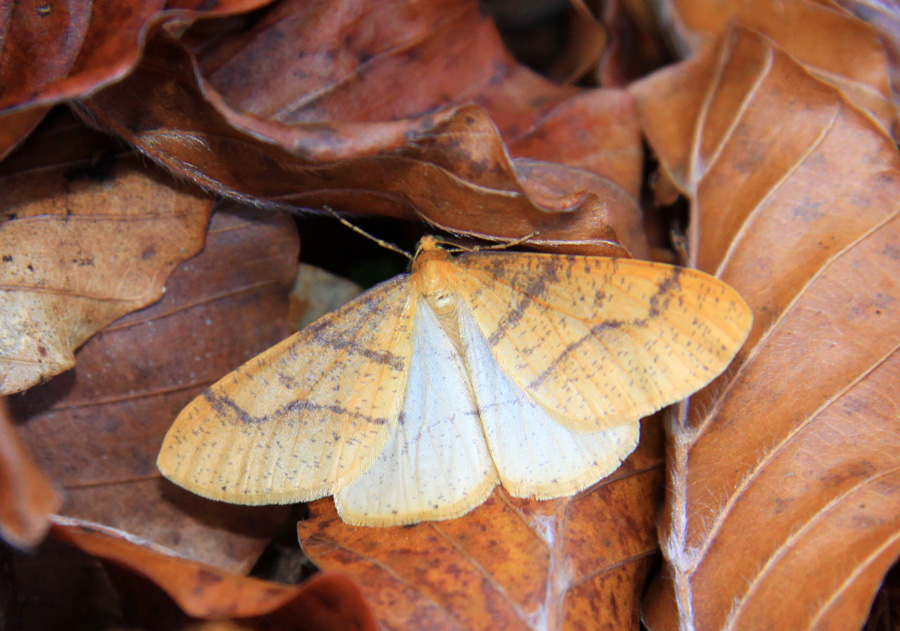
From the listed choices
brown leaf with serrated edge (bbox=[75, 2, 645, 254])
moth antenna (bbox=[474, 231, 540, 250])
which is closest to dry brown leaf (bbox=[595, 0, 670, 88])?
brown leaf with serrated edge (bbox=[75, 2, 645, 254])

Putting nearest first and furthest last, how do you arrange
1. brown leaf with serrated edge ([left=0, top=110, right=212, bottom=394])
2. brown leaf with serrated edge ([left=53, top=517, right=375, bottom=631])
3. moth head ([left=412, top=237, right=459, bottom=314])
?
brown leaf with serrated edge ([left=53, top=517, right=375, bottom=631]) < brown leaf with serrated edge ([left=0, top=110, right=212, bottom=394]) < moth head ([left=412, top=237, right=459, bottom=314])

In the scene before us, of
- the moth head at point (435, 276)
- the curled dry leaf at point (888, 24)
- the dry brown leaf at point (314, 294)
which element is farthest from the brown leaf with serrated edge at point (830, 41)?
the dry brown leaf at point (314, 294)

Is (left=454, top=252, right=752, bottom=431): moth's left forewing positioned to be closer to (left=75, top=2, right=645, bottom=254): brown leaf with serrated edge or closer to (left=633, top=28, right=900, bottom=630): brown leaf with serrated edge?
(left=75, top=2, right=645, bottom=254): brown leaf with serrated edge

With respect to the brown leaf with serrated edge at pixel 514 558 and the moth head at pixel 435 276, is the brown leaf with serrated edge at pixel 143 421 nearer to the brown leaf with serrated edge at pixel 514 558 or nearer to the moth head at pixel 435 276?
the brown leaf with serrated edge at pixel 514 558

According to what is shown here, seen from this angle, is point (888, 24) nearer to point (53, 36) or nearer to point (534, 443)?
point (534, 443)

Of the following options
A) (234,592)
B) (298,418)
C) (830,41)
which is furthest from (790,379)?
(234,592)

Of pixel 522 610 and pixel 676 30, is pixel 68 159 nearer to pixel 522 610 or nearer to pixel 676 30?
pixel 522 610
